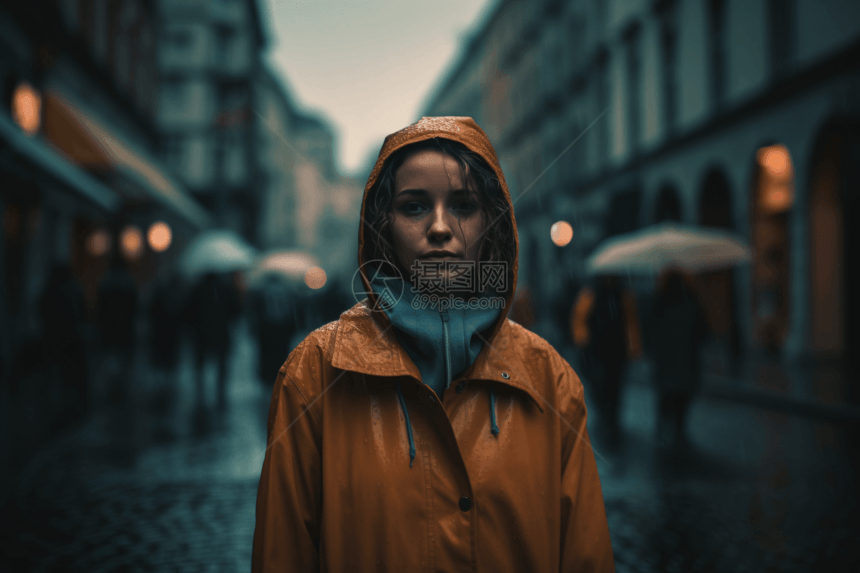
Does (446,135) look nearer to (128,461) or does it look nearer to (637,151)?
(128,461)

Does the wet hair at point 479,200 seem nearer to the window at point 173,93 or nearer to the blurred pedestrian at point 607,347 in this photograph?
the blurred pedestrian at point 607,347

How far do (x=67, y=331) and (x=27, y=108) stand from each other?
6.12 metres

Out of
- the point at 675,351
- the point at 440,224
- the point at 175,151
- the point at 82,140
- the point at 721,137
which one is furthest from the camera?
the point at 175,151

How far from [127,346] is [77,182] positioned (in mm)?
3343

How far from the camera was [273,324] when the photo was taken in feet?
31.3

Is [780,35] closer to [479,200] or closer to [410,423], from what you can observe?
[479,200]

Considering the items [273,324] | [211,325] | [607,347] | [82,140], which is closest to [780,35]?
[607,347]

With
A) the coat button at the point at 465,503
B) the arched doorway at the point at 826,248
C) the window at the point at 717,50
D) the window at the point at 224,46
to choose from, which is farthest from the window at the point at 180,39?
the coat button at the point at 465,503

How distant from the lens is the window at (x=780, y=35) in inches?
566

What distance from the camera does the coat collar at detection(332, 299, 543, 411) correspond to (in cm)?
152

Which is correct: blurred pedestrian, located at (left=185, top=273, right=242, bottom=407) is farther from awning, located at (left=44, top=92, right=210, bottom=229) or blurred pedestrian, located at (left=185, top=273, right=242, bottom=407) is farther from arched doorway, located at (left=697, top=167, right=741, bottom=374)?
arched doorway, located at (left=697, top=167, right=741, bottom=374)

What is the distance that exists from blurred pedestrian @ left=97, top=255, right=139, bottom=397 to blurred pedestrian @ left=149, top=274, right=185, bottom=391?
2.80ft

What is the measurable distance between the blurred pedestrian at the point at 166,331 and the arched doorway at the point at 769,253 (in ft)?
43.2

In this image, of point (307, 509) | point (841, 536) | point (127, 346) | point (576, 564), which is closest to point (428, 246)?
point (307, 509)
